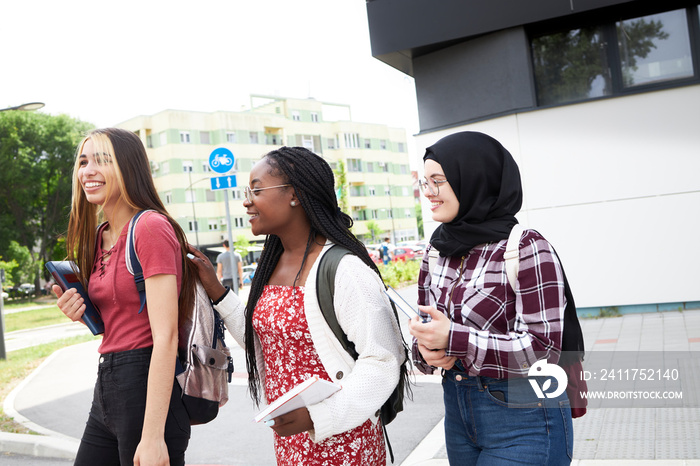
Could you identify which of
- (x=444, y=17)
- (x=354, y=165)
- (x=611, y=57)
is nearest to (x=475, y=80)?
(x=444, y=17)

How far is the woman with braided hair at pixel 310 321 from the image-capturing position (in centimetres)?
202

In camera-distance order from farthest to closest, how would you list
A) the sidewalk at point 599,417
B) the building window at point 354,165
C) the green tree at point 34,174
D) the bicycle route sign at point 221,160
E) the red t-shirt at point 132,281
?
the building window at point 354,165
the green tree at point 34,174
the bicycle route sign at point 221,160
the sidewalk at point 599,417
the red t-shirt at point 132,281

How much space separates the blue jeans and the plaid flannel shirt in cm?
8

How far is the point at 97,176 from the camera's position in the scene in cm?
245

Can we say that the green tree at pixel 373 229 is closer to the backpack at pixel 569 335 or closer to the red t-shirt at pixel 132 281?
the red t-shirt at pixel 132 281

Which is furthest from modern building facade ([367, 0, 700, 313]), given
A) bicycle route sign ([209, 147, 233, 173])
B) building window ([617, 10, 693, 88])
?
bicycle route sign ([209, 147, 233, 173])

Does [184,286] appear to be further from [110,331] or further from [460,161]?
[460,161]

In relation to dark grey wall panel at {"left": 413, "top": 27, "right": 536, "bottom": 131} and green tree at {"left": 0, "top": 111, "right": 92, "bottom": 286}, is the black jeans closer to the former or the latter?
dark grey wall panel at {"left": 413, "top": 27, "right": 536, "bottom": 131}

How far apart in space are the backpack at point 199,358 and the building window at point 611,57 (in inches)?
367

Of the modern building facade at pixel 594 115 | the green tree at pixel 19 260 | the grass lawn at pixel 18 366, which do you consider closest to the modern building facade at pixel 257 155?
the green tree at pixel 19 260

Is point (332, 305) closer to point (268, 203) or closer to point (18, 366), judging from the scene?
point (268, 203)

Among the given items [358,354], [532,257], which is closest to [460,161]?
[532,257]

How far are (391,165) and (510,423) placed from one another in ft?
278

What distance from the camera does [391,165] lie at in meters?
86.1
